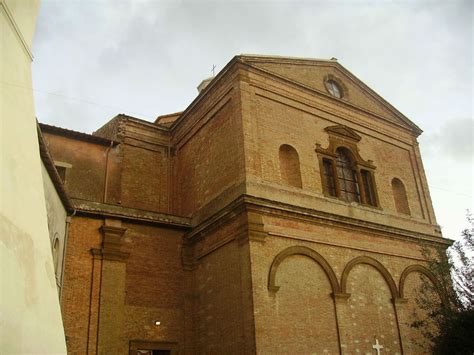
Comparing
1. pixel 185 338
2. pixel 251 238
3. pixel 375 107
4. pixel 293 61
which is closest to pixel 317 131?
pixel 293 61

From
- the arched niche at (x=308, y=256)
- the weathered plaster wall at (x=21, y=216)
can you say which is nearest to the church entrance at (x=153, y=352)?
the arched niche at (x=308, y=256)

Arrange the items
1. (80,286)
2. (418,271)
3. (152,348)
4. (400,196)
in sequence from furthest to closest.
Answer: (400,196) < (418,271) < (152,348) < (80,286)

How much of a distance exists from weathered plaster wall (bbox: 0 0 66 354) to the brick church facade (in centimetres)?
690

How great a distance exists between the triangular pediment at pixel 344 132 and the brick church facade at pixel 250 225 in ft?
0.18

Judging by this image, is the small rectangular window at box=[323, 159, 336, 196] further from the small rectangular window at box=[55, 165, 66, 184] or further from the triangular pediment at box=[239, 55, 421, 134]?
the small rectangular window at box=[55, 165, 66, 184]

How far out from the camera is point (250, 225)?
44.1ft

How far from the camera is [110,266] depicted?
1445 centimetres

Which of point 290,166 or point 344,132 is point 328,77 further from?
point 290,166

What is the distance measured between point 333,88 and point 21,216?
1490cm

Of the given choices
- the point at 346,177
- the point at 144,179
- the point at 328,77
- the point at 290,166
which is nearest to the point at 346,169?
the point at 346,177

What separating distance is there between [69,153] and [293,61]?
28.0ft

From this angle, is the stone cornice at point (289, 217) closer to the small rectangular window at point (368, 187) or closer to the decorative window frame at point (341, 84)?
the small rectangular window at point (368, 187)

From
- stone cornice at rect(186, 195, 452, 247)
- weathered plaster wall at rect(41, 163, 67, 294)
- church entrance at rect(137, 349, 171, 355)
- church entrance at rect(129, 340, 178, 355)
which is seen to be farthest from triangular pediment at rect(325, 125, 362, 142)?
weathered plaster wall at rect(41, 163, 67, 294)

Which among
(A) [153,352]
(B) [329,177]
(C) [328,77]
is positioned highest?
(C) [328,77]
